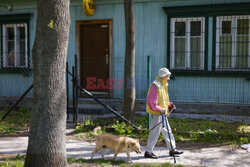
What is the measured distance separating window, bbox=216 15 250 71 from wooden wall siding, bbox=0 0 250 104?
0.33 metres

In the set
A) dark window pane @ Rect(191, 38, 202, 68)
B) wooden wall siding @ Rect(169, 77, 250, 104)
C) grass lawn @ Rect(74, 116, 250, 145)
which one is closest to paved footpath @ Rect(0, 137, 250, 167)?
grass lawn @ Rect(74, 116, 250, 145)

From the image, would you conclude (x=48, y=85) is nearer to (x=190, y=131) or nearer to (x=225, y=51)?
(x=190, y=131)

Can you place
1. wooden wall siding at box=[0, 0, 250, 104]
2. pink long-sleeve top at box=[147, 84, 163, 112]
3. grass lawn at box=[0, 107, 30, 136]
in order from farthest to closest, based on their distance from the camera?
wooden wall siding at box=[0, 0, 250, 104] → grass lawn at box=[0, 107, 30, 136] → pink long-sleeve top at box=[147, 84, 163, 112]

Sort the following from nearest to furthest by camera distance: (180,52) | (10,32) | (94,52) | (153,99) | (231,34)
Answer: (153,99)
(231,34)
(180,52)
(94,52)
(10,32)

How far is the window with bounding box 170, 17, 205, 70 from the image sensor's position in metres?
11.3

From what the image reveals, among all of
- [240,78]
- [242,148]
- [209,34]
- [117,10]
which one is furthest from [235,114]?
[117,10]

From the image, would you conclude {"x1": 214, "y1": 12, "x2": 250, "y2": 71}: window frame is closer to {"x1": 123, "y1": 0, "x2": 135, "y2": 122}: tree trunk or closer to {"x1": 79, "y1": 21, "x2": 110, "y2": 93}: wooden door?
{"x1": 79, "y1": 21, "x2": 110, "y2": 93}: wooden door

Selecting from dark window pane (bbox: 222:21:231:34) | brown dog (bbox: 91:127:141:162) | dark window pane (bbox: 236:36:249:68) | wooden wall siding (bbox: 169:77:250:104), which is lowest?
brown dog (bbox: 91:127:141:162)

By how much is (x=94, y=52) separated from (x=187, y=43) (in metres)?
3.79

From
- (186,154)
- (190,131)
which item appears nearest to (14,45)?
(190,131)

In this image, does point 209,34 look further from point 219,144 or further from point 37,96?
point 37,96

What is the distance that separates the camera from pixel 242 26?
10922 mm

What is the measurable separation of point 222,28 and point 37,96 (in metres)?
8.22

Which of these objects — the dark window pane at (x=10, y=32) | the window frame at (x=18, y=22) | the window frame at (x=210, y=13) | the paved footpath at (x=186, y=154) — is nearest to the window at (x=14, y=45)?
the dark window pane at (x=10, y=32)
